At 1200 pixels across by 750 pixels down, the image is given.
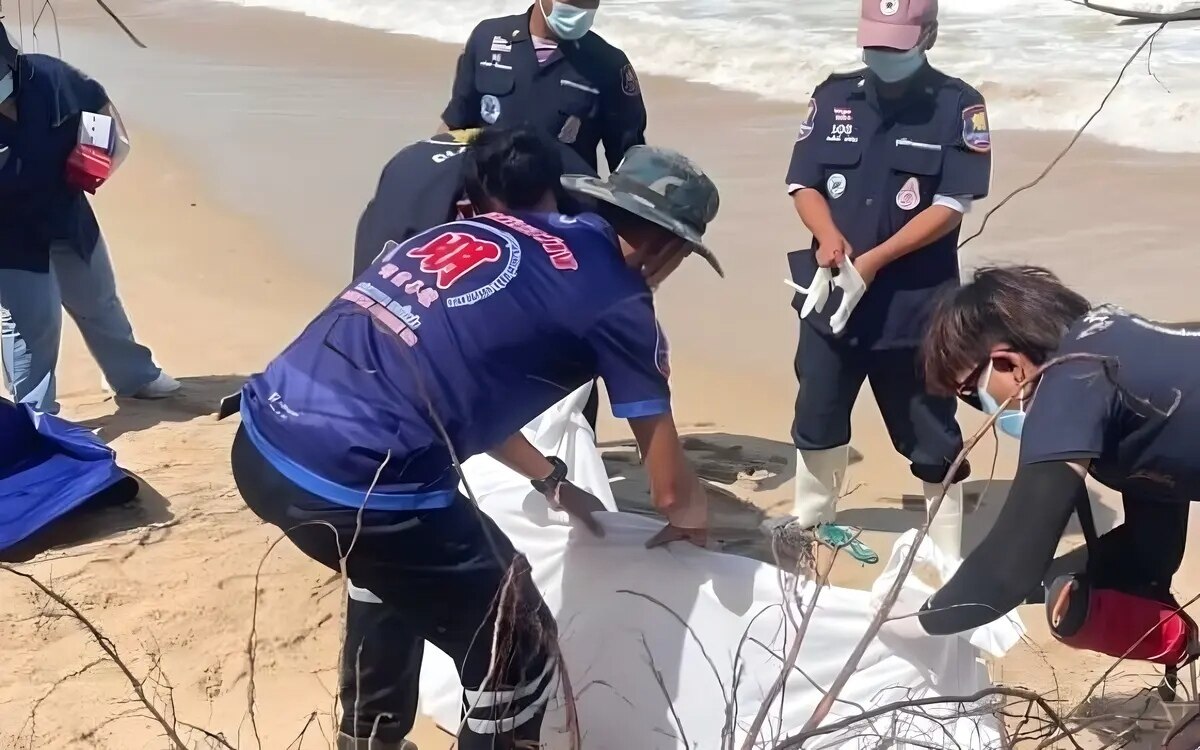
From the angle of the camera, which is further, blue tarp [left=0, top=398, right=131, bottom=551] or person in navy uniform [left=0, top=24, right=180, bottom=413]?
person in navy uniform [left=0, top=24, right=180, bottom=413]

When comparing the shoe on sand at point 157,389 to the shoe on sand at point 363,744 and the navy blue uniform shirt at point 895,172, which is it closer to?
the shoe on sand at point 363,744

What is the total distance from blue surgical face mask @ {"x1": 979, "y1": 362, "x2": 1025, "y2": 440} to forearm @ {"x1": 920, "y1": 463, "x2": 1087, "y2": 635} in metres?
0.14

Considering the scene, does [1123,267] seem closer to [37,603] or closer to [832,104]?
[832,104]

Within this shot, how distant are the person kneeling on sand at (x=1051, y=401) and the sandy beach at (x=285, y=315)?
12 cm

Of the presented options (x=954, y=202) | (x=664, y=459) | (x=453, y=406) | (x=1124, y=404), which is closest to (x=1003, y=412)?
(x=1124, y=404)

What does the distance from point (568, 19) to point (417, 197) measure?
1260mm

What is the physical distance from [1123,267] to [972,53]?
20.5ft

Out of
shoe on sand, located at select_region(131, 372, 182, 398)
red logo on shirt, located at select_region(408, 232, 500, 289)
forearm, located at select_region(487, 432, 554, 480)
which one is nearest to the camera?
red logo on shirt, located at select_region(408, 232, 500, 289)

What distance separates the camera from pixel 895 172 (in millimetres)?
3285

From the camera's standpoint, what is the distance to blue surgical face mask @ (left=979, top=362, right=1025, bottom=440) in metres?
2.04

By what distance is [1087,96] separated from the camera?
9.30 metres

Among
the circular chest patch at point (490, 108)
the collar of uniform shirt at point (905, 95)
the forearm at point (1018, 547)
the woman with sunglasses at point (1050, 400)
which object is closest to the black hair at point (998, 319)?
the woman with sunglasses at point (1050, 400)

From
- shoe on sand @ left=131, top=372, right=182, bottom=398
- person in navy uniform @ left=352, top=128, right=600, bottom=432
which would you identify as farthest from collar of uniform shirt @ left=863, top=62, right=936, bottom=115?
shoe on sand @ left=131, top=372, right=182, bottom=398

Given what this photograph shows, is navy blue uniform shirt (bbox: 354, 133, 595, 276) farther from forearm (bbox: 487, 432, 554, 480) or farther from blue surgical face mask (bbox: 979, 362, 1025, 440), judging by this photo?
blue surgical face mask (bbox: 979, 362, 1025, 440)
